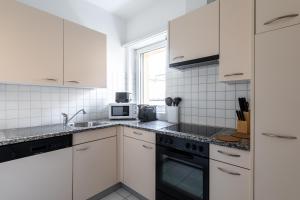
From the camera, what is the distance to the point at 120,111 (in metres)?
2.37

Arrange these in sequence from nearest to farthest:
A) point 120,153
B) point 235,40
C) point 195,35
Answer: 1. point 235,40
2. point 195,35
3. point 120,153

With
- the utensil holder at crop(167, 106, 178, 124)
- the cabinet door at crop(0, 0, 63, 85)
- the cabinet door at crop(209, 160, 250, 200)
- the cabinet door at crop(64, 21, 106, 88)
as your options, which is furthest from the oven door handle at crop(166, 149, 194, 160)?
the cabinet door at crop(0, 0, 63, 85)

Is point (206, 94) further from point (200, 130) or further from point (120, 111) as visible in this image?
point (120, 111)

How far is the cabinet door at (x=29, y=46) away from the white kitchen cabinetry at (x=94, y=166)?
2.53ft

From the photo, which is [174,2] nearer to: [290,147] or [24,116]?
[290,147]

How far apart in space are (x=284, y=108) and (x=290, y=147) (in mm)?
218

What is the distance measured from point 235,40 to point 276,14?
40 cm

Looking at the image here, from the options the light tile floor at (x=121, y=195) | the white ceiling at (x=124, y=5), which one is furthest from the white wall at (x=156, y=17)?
the light tile floor at (x=121, y=195)

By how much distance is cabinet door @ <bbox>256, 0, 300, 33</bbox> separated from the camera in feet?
2.95

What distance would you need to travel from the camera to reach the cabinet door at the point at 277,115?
2.92 ft

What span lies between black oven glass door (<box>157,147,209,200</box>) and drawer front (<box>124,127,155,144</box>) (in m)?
0.15

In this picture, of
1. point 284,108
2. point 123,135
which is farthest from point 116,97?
point 284,108

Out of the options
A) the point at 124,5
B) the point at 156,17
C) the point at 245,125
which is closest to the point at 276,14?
the point at 245,125

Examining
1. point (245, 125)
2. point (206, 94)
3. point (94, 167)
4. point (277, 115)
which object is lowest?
point (94, 167)
